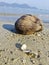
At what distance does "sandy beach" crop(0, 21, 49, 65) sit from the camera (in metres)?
5.50

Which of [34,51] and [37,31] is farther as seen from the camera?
[37,31]

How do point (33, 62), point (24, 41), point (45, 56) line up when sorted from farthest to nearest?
1. point (24, 41)
2. point (45, 56)
3. point (33, 62)

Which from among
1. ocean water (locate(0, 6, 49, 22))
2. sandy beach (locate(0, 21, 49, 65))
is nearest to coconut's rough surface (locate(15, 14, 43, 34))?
sandy beach (locate(0, 21, 49, 65))

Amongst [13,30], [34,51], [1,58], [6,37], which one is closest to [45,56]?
[34,51]

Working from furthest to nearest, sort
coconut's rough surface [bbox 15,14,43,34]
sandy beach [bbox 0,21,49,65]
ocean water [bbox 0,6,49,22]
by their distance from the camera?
ocean water [bbox 0,6,49,22]
coconut's rough surface [bbox 15,14,43,34]
sandy beach [bbox 0,21,49,65]

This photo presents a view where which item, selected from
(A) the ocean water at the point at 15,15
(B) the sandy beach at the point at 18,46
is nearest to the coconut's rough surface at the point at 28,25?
(B) the sandy beach at the point at 18,46

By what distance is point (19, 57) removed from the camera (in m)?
5.70

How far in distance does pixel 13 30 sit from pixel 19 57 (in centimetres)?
278

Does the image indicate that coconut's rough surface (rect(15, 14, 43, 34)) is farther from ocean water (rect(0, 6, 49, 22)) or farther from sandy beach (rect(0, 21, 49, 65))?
ocean water (rect(0, 6, 49, 22))

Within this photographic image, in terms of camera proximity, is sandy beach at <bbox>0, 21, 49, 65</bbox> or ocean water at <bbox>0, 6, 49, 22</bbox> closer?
sandy beach at <bbox>0, 21, 49, 65</bbox>

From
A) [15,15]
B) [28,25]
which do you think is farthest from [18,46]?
[15,15]

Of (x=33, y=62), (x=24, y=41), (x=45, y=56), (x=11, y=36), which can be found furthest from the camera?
(x=11, y=36)

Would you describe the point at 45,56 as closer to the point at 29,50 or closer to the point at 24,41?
the point at 29,50

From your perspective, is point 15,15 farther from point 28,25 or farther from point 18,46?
point 18,46
